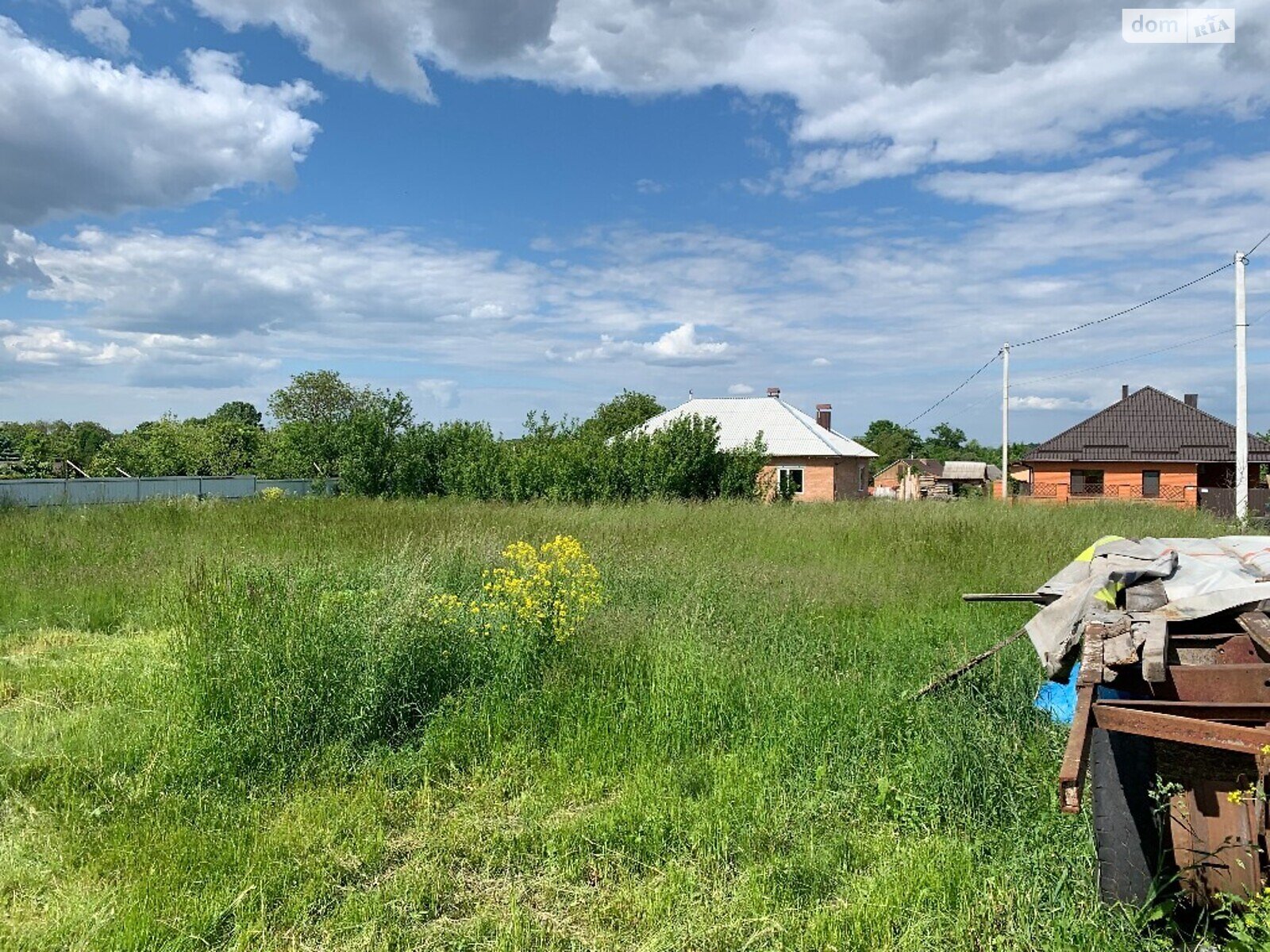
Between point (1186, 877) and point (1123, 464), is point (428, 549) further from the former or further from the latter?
point (1123, 464)

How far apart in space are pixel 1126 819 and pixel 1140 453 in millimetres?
42385

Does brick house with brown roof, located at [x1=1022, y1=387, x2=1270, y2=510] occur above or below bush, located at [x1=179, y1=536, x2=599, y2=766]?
above

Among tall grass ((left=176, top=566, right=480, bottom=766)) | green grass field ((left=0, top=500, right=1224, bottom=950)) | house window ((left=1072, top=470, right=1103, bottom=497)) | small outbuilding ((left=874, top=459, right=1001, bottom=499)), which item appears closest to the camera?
green grass field ((left=0, top=500, right=1224, bottom=950))

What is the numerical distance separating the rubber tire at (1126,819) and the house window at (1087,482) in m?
41.7

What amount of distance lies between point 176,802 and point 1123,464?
43.8 m

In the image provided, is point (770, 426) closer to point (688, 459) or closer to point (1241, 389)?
point (688, 459)

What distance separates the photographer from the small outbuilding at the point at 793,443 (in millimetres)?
34906

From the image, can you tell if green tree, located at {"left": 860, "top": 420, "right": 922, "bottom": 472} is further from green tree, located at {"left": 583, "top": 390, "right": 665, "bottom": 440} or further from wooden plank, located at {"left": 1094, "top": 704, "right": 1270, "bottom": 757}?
wooden plank, located at {"left": 1094, "top": 704, "right": 1270, "bottom": 757}

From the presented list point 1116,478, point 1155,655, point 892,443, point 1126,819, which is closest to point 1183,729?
point 1155,655

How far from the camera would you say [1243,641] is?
2.82 m

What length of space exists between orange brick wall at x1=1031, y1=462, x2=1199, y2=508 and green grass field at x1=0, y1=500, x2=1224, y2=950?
115 ft

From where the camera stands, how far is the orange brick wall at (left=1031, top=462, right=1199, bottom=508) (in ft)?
121

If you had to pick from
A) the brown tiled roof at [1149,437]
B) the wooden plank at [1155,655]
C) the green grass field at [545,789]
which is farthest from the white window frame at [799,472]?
the wooden plank at [1155,655]

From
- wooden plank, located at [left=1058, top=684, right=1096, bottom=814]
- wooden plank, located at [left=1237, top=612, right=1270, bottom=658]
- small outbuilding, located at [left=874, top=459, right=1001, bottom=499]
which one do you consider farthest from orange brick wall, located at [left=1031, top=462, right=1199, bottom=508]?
wooden plank, located at [left=1058, top=684, right=1096, bottom=814]
